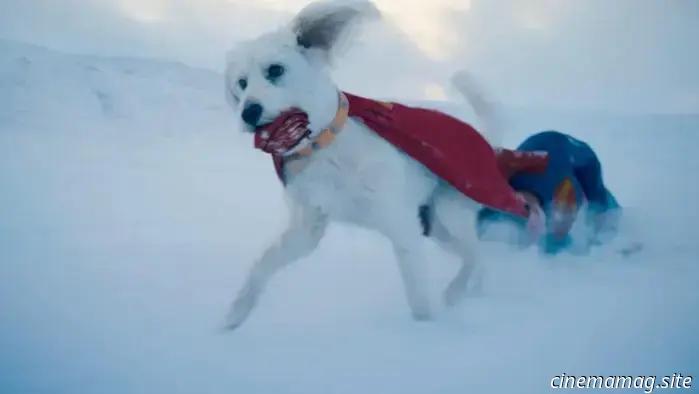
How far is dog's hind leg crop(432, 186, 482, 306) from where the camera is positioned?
0.92 meters

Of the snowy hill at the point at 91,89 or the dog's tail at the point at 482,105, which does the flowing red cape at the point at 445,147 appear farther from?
the snowy hill at the point at 91,89

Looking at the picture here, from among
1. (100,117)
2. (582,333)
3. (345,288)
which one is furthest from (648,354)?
(100,117)

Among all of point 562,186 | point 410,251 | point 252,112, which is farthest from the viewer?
point 562,186

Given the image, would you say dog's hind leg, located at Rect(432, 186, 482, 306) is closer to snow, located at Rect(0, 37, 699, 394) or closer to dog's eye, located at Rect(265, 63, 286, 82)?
snow, located at Rect(0, 37, 699, 394)

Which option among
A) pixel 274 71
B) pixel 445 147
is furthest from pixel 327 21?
pixel 445 147

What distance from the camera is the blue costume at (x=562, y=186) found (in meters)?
1.00

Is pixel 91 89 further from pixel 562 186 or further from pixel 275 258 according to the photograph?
pixel 562 186

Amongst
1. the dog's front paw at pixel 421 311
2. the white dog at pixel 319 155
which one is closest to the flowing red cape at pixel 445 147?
the white dog at pixel 319 155

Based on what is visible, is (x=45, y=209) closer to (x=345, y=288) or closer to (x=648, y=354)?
(x=345, y=288)

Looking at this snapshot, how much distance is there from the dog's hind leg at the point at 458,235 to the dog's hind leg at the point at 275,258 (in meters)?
0.19

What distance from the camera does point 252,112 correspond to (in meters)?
0.74

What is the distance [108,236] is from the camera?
35.4 inches

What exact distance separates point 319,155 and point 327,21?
17 cm

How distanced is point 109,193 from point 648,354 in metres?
0.86
